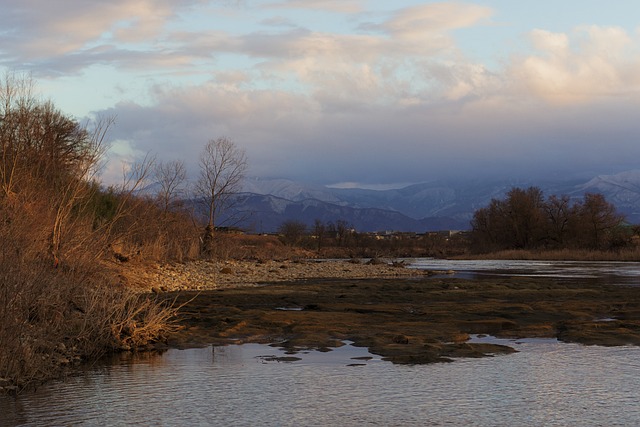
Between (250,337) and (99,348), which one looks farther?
(250,337)

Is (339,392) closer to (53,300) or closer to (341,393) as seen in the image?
(341,393)

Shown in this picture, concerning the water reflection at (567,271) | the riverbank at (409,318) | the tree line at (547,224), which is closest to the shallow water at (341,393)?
the riverbank at (409,318)

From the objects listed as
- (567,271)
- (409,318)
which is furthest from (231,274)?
(567,271)

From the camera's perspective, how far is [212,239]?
5303cm

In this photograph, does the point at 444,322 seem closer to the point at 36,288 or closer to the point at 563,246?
the point at 36,288

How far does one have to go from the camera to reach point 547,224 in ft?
315

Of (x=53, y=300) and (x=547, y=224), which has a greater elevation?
(x=547, y=224)

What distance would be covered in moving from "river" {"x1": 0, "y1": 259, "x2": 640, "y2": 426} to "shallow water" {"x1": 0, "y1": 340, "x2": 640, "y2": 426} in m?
0.02

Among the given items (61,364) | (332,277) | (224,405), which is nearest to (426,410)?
(224,405)

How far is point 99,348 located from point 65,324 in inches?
34.3

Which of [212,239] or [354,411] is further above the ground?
[212,239]

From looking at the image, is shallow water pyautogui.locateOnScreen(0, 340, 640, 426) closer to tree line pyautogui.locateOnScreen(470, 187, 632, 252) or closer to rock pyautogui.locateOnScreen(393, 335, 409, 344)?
rock pyautogui.locateOnScreen(393, 335, 409, 344)

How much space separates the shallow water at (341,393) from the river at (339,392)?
0.02 metres

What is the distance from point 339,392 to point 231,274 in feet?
102
